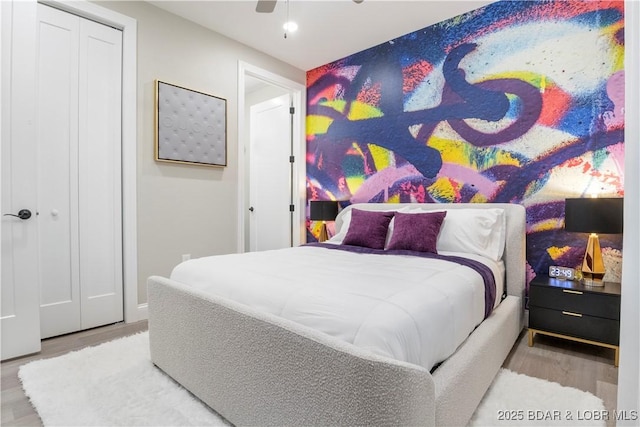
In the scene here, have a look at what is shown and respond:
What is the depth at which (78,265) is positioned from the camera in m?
2.65

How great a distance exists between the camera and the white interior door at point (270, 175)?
14.5 ft

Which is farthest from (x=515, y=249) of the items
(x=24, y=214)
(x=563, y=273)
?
(x=24, y=214)

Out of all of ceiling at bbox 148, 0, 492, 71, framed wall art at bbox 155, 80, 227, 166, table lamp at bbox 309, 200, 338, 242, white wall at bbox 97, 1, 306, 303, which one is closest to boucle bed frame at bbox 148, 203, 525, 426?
white wall at bbox 97, 1, 306, 303

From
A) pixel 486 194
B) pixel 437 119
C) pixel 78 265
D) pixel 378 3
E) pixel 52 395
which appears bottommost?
pixel 52 395

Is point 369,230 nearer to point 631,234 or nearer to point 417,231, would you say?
point 417,231

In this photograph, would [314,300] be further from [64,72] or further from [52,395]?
[64,72]

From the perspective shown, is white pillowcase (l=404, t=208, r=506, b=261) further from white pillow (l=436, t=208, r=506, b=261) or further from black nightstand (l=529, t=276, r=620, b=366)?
black nightstand (l=529, t=276, r=620, b=366)

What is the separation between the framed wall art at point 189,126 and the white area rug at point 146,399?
5.80ft

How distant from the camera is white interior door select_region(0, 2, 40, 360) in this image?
214cm

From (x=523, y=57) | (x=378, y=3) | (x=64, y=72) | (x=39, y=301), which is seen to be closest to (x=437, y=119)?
(x=523, y=57)

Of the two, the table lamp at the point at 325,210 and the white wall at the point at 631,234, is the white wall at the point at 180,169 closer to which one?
the table lamp at the point at 325,210

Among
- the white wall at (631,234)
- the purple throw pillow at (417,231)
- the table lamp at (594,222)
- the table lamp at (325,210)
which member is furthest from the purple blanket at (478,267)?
the table lamp at (325,210)

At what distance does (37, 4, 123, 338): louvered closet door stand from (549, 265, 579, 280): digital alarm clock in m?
3.54

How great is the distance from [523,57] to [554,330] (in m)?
2.18
